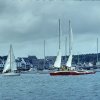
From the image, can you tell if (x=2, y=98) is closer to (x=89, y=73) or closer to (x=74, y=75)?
(x=74, y=75)

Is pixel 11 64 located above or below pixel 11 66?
above

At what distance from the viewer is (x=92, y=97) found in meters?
59.4

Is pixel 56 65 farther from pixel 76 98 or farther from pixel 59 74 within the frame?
pixel 76 98

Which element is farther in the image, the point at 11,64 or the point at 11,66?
the point at 11,64

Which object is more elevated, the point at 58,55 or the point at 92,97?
the point at 58,55

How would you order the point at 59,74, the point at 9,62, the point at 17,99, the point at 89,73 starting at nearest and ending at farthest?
1. the point at 17,99
2. the point at 59,74
3. the point at 89,73
4. the point at 9,62

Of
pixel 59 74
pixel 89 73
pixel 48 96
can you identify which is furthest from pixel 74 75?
pixel 48 96

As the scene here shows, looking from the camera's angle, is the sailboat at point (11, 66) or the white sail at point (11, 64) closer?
the sailboat at point (11, 66)

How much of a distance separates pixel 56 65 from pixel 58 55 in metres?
2.53

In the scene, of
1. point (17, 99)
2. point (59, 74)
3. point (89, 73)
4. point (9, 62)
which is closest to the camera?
point (17, 99)

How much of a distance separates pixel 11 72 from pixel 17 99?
9093 cm

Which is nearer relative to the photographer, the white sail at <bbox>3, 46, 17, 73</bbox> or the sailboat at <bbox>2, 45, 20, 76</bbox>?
the sailboat at <bbox>2, 45, 20, 76</bbox>

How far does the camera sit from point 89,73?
464 ft

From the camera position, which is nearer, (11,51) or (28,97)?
(28,97)
